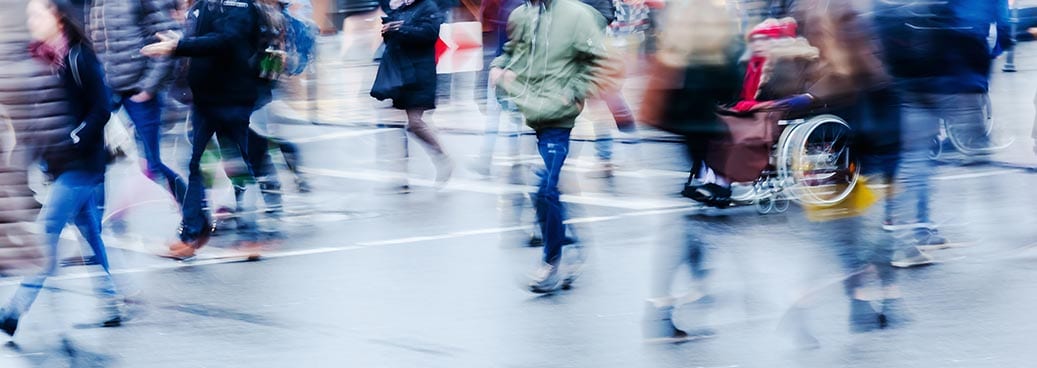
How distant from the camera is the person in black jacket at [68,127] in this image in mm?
6559

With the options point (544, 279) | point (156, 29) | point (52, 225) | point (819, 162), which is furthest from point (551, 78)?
point (156, 29)

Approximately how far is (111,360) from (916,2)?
13.5 feet

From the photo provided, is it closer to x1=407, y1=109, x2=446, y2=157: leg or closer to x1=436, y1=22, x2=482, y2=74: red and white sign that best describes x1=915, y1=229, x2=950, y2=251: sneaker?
x1=407, y1=109, x2=446, y2=157: leg

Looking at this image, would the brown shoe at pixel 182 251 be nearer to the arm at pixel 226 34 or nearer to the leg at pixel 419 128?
the arm at pixel 226 34

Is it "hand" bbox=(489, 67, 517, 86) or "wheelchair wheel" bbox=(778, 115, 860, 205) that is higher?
"hand" bbox=(489, 67, 517, 86)

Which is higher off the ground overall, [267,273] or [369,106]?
[267,273]

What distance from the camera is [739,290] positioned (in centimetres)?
737

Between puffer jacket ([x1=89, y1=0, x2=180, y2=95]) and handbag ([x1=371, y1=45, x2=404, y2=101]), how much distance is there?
67.5 inches

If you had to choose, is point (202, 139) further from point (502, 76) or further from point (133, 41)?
point (502, 76)

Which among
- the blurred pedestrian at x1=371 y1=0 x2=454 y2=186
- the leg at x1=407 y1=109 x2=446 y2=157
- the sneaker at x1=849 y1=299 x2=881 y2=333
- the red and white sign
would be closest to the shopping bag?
the blurred pedestrian at x1=371 y1=0 x2=454 y2=186

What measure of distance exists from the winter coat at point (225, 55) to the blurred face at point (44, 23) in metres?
1.40

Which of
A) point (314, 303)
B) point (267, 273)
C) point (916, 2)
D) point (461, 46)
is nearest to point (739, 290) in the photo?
point (916, 2)

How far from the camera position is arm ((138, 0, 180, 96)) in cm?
889

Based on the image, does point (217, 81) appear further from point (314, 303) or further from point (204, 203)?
point (314, 303)
